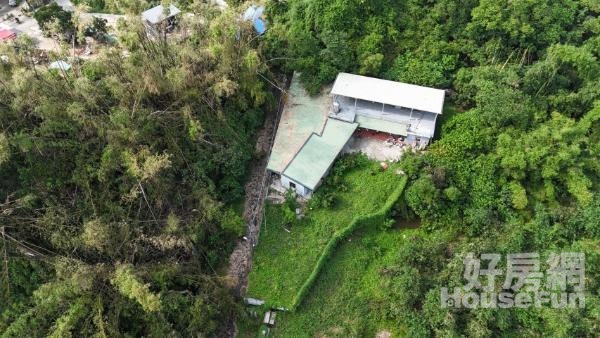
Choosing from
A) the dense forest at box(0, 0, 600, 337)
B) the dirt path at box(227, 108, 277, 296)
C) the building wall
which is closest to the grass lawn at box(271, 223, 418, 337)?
the dense forest at box(0, 0, 600, 337)

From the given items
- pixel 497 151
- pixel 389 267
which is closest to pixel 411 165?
pixel 497 151

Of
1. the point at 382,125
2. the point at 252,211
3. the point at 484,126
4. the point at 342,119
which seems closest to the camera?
the point at 252,211

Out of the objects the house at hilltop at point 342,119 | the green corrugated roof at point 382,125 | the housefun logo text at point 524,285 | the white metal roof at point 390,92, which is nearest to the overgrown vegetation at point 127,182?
the house at hilltop at point 342,119

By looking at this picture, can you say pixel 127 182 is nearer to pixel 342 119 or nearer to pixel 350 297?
pixel 350 297

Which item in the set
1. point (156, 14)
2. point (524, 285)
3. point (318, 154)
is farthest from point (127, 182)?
point (524, 285)

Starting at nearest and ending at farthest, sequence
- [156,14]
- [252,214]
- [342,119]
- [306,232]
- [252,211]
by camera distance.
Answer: [306,232] < [252,214] < [252,211] < [342,119] < [156,14]

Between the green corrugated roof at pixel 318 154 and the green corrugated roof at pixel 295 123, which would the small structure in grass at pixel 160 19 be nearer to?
the green corrugated roof at pixel 295 123
